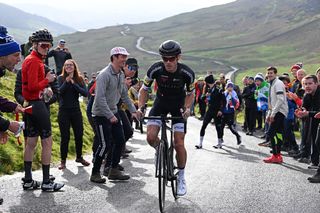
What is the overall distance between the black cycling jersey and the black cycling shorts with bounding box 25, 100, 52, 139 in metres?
1.87

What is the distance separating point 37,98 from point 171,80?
93.3 inches

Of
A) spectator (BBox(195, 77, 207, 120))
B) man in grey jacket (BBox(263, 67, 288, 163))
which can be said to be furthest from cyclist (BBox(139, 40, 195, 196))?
spectator (BBox(195, 77, 207, 120))

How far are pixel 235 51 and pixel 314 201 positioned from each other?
500 ft

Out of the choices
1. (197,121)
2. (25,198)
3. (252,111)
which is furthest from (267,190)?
→ (197,121)

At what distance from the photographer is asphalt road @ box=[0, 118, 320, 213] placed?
6934 mm

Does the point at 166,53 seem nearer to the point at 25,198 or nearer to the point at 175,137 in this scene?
the point at 175,137

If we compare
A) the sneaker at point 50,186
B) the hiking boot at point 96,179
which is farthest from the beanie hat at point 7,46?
the hiking boot at point 96,179

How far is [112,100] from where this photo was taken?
8711 millimetres

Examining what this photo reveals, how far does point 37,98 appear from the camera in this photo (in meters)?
7.54

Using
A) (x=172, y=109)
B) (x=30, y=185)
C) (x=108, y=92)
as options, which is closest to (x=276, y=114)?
(x=172, y=109)

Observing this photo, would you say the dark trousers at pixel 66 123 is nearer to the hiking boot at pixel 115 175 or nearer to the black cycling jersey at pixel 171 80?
the hiking boot at pixel 115 175

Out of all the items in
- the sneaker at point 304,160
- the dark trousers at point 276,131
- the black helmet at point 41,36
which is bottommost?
the sneaker at point 304,160

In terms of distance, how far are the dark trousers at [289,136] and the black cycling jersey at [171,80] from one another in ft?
24.3

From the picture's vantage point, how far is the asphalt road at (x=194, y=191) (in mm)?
6934
